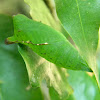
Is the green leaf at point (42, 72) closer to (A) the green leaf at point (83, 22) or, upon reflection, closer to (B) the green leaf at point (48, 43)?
(B) the green leaf at point (48, 43)

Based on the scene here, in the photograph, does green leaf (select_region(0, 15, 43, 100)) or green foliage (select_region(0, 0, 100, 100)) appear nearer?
green foliage (select_region(0, 0, 100, 100))

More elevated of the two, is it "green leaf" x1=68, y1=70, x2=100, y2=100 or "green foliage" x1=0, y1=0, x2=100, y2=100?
"green foliage" x1=0, y1=0, x2=100, y2=100

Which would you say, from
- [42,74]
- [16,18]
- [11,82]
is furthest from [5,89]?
[16,18]

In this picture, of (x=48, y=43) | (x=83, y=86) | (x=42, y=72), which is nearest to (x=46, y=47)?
(x=48, y=43)

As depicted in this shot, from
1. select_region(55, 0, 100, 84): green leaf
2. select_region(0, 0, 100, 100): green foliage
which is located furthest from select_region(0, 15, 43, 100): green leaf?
select_region(55, 0, 100, 84): green leaf

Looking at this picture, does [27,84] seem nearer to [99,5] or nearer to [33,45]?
[33,45]

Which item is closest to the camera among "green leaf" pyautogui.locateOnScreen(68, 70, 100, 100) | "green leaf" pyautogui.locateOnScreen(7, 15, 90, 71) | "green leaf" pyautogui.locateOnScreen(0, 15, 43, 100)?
"green leaf" pyautogui.locateOnScreen(7, 15, 90, 71)

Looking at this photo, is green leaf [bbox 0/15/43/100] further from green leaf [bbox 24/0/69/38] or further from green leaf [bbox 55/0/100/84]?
green leaf [bbox 55/0/100/84]
